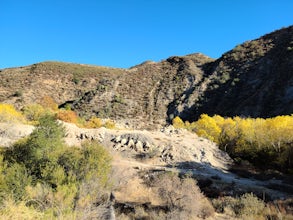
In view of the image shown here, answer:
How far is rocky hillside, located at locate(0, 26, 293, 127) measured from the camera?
5428 centimetres

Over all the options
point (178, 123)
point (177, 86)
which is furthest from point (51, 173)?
point (177, 86)

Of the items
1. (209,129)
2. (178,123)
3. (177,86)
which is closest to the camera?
(209,129)

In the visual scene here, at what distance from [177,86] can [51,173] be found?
58469 millimetres

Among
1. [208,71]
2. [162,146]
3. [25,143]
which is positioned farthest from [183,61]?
[25,143]

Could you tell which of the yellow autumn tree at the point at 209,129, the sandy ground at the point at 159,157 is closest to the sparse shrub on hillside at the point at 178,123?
the yellow autumn tree at the point at 209,129

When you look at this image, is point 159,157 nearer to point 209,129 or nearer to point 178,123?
point 209,129

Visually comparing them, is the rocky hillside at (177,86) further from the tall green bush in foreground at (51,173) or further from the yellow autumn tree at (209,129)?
the tall green bush in foreground at (51,173)

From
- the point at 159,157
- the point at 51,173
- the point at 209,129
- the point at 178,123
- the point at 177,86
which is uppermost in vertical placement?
the point at 177,86

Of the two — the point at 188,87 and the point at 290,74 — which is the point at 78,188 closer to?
the point at 290,74

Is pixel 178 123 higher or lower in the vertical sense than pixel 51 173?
higher

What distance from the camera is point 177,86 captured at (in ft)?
228

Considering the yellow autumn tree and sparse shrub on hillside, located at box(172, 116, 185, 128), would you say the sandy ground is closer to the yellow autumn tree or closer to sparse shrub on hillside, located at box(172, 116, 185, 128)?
the yellow autumn tree

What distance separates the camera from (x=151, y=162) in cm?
2447

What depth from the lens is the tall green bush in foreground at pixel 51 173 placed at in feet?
34.4
